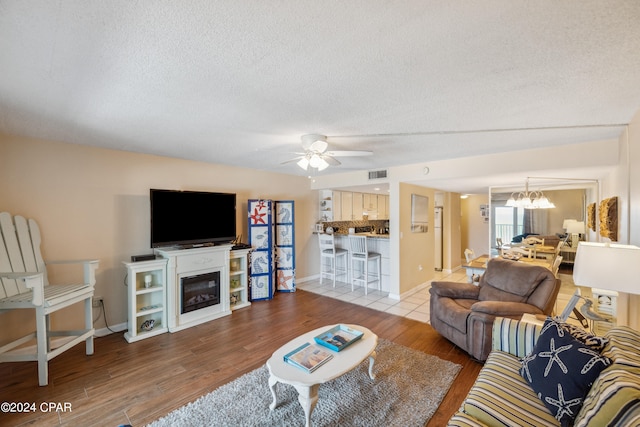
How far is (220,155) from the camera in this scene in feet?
12.4

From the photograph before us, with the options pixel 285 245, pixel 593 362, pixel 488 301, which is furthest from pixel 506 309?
pixel 285 245

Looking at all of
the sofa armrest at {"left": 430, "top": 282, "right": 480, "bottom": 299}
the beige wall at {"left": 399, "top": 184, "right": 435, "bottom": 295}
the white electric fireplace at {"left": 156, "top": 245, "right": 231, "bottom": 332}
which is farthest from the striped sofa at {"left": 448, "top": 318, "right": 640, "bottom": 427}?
the white electric fireplace at {"left": 156, "top": 245, "right": 231, "bottom": 332}

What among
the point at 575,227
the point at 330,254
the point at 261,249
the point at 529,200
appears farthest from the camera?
the point at 330,254

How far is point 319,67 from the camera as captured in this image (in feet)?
5.00

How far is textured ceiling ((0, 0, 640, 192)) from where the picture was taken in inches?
44.0

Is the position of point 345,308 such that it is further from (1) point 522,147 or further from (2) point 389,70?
(2) point 389,70

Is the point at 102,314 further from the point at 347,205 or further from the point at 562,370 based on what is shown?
the point at 347,205

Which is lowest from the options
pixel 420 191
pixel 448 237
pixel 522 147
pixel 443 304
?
pixel 443 304

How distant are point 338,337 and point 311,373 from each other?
1.71 feet

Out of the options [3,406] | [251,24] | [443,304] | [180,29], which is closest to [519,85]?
[251,24]

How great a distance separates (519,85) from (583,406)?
6.00 feet

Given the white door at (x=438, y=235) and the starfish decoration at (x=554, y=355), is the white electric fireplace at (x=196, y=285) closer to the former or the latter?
the starfish decoration at (x=554, y=355)

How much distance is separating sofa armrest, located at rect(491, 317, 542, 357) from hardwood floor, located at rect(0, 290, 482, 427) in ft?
1.72

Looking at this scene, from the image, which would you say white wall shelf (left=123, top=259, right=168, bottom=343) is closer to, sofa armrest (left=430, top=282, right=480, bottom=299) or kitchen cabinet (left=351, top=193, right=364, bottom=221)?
sofa armrest (left=430, top=282, right=480, bottom=299)
